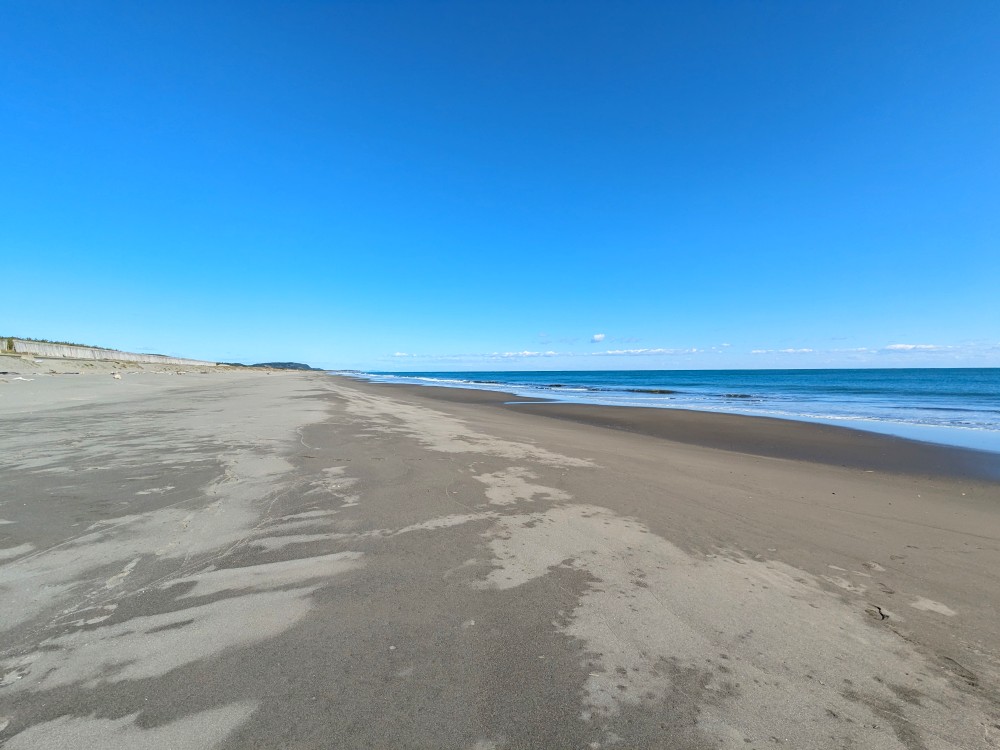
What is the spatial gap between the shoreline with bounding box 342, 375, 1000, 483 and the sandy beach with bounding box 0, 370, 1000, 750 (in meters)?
2.93

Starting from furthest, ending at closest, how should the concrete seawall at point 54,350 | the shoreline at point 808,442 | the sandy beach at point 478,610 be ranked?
the concrete seawall at point 54,350, the shoreline at point 808,442, the sandy beach at point 478,610

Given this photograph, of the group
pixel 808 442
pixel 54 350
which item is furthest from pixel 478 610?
pixel 54 350

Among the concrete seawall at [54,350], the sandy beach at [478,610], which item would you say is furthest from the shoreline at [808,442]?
the concrete seawall at [54,350]

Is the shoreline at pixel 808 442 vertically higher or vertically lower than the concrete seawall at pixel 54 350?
lower

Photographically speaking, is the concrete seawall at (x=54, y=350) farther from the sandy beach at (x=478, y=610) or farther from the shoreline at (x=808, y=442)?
the shoreline at (x=808, y=442)

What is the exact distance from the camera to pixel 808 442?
1238 cm

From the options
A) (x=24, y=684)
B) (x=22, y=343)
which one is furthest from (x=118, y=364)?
(x=24, y=684)

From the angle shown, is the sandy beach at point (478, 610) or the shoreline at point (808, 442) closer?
the sandy beach at point (478, 610)

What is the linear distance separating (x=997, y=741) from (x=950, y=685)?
378mm

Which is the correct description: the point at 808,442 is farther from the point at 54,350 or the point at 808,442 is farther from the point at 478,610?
the point at 54,350

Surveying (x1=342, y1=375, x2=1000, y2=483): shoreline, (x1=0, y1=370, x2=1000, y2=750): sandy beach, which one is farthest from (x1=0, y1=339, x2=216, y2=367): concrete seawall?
(x1=342, y1=375, x2=1000, y2=483): shoreline

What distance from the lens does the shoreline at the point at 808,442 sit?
9242 millimetres

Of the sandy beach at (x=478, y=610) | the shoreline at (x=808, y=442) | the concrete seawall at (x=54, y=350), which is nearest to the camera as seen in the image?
Result: the sandy beach at (x=478, y=610)

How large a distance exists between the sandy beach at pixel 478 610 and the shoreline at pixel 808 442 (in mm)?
2928
